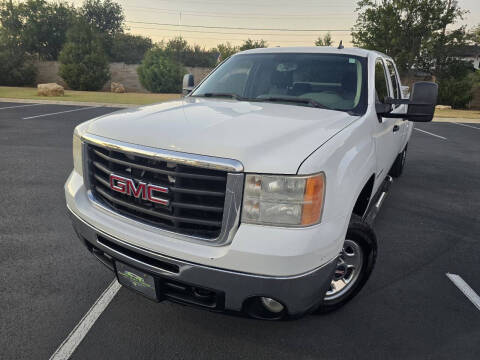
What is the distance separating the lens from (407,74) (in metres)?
29.4

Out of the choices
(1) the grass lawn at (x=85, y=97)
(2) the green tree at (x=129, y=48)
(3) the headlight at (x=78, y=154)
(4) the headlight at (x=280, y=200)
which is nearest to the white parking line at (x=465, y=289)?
(4) the headlight at (x=280, y=200)

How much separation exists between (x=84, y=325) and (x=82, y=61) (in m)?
29.7

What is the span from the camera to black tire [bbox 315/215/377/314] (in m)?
2.60

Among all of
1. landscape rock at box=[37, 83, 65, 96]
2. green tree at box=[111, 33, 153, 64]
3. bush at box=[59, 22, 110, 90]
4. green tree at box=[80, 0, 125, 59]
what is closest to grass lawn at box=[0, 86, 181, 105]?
landscape rock at box=[37, 83, 65, 96]

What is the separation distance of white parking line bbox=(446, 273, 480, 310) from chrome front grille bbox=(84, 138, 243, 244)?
2.35 m

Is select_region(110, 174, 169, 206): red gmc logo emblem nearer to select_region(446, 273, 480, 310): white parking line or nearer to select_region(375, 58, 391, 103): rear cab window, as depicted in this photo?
select_region(375, 58, 391, 103): rear cab window

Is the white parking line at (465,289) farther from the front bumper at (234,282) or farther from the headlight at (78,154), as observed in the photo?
the headlight at (78,154)

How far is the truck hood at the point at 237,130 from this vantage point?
6.16 ft

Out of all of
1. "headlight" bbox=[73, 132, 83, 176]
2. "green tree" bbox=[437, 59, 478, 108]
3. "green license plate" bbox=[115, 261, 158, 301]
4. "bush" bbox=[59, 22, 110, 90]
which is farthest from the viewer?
"bush" bbox=[59, 22, 110, 90]

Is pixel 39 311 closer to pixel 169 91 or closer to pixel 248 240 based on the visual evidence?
pixel 248 240

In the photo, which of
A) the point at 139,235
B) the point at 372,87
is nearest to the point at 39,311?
the point at 139,235

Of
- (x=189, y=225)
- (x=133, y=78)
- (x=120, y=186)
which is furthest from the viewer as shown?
(x=133, y=78)

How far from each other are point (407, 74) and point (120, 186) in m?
31.8

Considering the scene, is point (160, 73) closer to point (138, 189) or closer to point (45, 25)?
point (45, 25)
